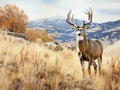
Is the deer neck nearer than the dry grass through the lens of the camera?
No

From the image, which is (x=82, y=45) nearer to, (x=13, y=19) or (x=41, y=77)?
(x=41, y=77)

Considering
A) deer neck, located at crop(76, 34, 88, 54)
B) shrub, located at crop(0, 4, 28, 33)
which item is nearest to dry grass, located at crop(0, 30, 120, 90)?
deer neck, located at crop(76, 34, 88, 54)

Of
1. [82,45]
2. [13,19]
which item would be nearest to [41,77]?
[82,45]

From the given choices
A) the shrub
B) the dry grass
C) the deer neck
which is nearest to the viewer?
the dry grass

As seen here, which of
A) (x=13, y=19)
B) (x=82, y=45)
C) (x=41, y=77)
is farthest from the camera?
(x=13, y=19)

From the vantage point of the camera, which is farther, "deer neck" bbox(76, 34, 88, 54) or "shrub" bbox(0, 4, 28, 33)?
"shrub" bbox(0, 4, 28, 33)

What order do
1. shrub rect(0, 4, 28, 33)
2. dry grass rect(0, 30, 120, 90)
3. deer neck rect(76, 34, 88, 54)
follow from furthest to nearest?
shrub rect(0, 4, 28, 33), deer neck rect(76, 34, 88, 54), dry grass rect(0, 30, 120, 90)

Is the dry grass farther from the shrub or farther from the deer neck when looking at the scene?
the shrub

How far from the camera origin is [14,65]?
10633 mm

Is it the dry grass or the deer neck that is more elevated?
the deer neck

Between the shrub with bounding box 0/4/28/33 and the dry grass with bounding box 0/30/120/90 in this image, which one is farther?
the shrub with bounding box 0/4/28/33

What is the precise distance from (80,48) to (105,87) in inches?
125

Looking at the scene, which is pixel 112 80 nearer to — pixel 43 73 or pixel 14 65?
pixel 43 73

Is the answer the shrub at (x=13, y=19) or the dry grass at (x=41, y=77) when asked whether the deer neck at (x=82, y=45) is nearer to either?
the dry grass at (x=41, y=77)
